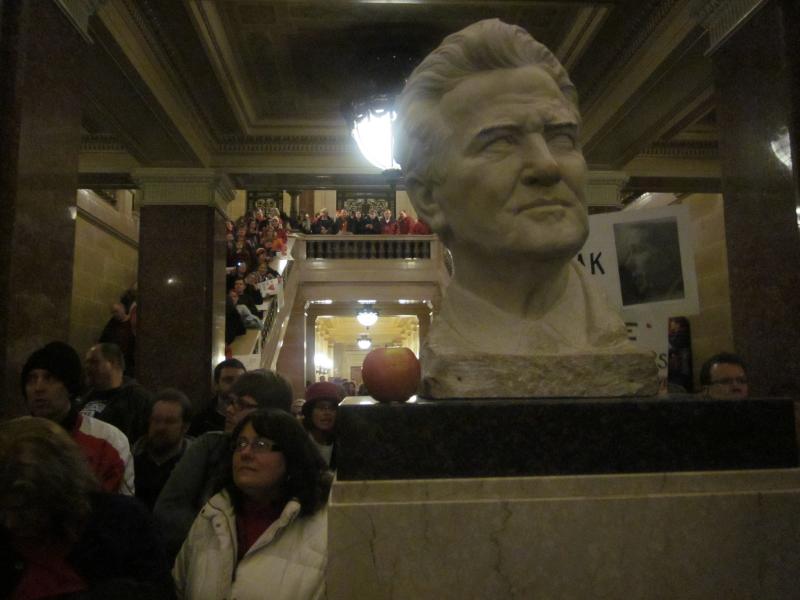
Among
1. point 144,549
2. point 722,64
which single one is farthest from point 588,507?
point 722,64

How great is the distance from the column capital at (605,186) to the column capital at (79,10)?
17.7 ft

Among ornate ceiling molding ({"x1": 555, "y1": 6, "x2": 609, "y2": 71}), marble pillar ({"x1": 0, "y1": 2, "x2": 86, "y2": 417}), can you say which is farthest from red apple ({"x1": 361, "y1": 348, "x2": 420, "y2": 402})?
ornate ceiling molding ({"x1": 555, "y1": 6, "x2": 609, "y2": 71})

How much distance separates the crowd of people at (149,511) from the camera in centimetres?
162

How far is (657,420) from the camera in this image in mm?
1525

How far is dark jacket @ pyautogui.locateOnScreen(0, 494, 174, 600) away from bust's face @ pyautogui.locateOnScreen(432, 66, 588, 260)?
1.13 m

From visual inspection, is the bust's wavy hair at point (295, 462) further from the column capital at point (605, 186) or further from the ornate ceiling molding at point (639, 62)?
the column capital at point (605, 186)

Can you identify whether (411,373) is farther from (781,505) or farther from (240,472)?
(781,505)

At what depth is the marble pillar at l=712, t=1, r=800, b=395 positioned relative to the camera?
3457 mm

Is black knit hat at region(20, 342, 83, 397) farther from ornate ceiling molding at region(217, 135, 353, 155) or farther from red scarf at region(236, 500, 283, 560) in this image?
ornate ceiling molding at region(217, 135, 353, 155)

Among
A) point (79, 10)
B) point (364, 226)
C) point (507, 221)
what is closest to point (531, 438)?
point (507, 221)

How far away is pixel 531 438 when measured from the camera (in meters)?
1.51

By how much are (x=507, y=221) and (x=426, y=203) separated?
29cm

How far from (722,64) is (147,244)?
6.16 meters

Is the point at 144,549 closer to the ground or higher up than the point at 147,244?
closer to the ground
